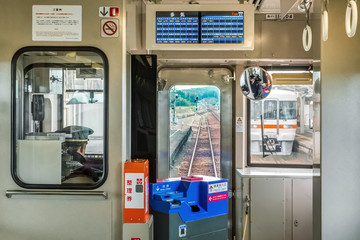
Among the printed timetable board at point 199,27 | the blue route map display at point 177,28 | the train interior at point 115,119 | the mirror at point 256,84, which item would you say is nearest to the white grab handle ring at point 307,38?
the train interior at point 115,119

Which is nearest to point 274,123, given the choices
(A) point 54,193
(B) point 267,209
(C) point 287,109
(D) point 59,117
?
(C) point 287,109

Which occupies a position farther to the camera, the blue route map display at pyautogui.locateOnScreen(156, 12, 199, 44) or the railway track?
the railway track

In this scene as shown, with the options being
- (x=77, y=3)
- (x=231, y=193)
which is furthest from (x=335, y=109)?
(x=231, y=193)

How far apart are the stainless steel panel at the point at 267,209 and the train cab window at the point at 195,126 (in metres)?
0.85

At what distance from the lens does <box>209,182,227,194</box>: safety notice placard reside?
3.88 metres

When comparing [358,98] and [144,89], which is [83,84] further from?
[358,98]

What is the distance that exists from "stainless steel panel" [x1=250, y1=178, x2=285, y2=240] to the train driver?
259cm

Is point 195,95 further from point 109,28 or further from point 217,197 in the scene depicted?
point 109,28

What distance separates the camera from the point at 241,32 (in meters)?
3.50

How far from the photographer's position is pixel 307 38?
9.46 feet

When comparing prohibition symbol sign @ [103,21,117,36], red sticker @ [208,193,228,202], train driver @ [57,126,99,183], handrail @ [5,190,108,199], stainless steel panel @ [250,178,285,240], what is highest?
prohibition symbol sign @ [103,21,117,36]

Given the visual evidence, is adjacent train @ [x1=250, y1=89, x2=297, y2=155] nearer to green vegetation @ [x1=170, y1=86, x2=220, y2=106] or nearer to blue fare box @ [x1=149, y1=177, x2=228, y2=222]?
green vegetation @ [x1=170, y1=86, x2=220, y2=106]

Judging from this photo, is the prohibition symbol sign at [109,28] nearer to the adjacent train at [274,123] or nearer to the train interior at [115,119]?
the train interior at [115,119]

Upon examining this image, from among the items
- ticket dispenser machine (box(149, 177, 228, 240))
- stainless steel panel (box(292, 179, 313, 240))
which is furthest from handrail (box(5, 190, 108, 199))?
stainless steel panel (box(292, 179, 313, 240))
